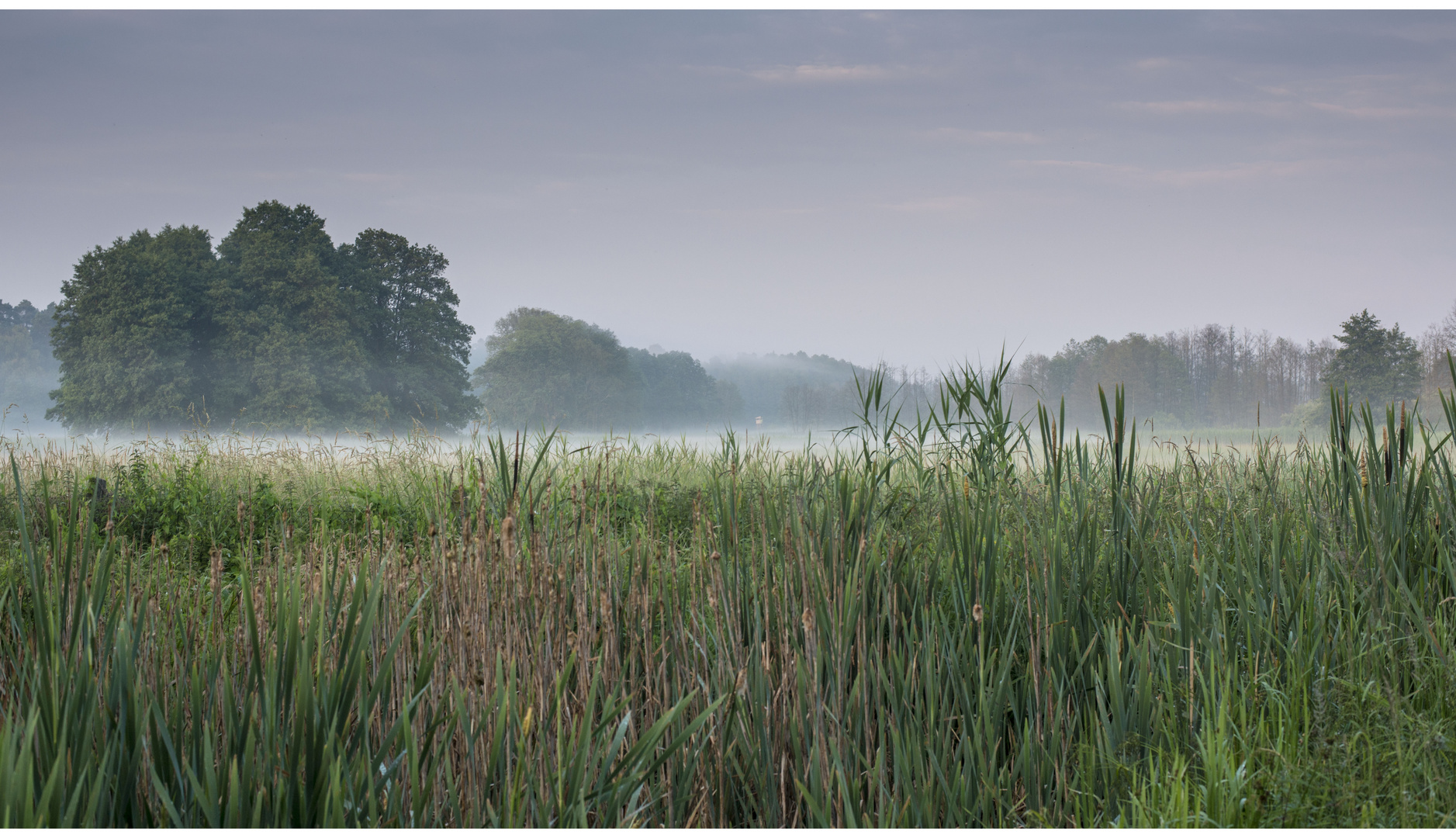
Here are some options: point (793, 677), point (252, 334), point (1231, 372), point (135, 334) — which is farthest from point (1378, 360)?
point (135, 334)

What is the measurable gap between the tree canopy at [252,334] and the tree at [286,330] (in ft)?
0.18

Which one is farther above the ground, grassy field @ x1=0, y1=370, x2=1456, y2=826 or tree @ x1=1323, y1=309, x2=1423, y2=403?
tree @ x1=1323, y1=309, x2=1423, y2=403

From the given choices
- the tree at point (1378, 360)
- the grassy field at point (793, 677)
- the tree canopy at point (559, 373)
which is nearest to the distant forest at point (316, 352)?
the tree at point (1378, 360)

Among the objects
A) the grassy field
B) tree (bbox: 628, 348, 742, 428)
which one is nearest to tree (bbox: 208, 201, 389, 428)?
tree (bbox: 628, 348, 742, 428)

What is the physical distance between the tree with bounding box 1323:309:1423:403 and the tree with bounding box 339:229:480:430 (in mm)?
33248

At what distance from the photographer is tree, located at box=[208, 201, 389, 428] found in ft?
92.7

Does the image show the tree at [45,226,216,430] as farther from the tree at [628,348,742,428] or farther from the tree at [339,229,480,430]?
the tree at [628,348,742,428]

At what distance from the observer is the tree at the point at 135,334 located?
96.1ft

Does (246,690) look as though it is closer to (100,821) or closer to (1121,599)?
(100,821)

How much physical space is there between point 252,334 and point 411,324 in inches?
243

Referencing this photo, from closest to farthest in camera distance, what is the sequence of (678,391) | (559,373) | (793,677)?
(793,677) → (559,373) → (678,391)

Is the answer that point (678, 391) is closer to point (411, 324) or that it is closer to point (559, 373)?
point (559, 373)

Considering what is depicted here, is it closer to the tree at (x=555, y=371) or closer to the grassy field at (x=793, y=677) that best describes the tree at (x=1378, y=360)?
the grassy field at (x=793, y=677)

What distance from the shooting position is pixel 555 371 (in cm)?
4381
